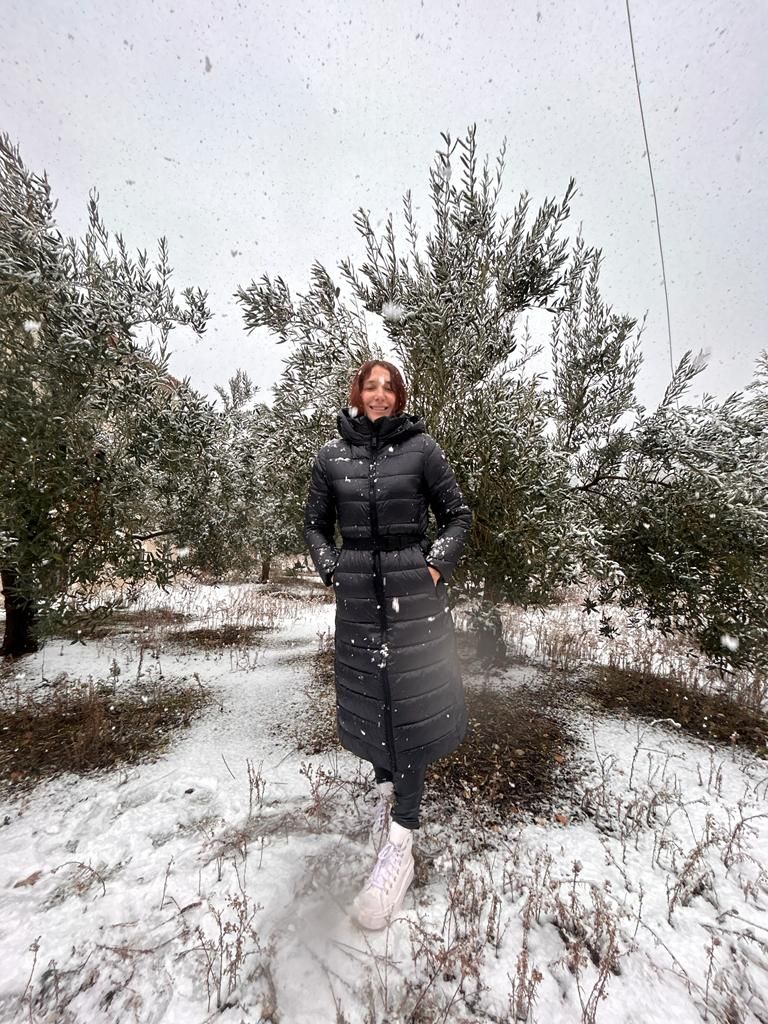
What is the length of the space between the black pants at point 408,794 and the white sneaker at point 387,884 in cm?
6

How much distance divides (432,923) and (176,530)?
5.52 metres

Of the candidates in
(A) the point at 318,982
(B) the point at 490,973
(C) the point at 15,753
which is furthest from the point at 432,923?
(C) the point at 15,753

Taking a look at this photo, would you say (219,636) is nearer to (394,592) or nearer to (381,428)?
(394,592)

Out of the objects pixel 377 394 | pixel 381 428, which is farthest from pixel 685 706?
pixel 377 394

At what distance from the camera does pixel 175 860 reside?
255cm

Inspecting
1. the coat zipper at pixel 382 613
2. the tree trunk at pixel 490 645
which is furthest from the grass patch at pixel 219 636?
the coat zipper at pixel 382 613

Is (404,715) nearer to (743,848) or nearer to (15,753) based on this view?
(743,848)

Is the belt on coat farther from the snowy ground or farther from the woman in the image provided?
the snowy ground

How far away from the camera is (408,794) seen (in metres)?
2.28

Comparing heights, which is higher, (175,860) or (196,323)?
(196,323)

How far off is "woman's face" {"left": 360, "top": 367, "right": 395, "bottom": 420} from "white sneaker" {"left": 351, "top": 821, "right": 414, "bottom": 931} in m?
2.46

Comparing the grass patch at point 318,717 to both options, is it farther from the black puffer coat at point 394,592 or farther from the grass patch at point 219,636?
the grass patch at point 219,636

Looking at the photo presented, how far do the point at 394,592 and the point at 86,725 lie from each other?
4.07 metres

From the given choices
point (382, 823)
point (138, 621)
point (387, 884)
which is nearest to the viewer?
point (387, 884)
